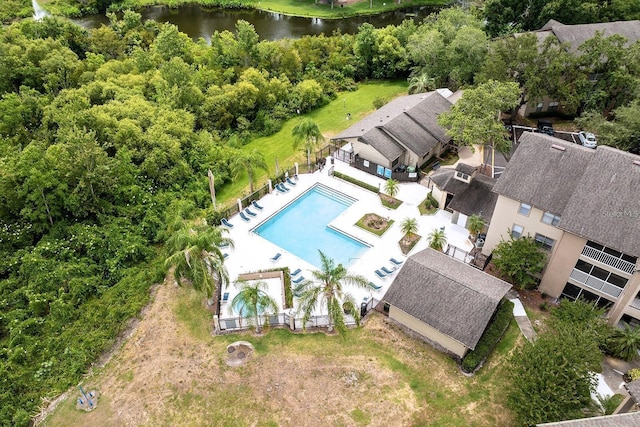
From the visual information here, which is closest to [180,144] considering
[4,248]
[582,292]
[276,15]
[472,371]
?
[4,248]

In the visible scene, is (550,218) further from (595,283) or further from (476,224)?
(476,224)

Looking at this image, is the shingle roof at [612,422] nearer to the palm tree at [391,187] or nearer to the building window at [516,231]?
the building window at [516,231]

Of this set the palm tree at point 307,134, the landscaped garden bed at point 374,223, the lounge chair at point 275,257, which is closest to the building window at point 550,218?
the landscaped garden bed at point 374,223

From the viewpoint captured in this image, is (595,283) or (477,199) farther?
(477,199)

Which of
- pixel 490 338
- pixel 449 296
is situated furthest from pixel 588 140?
pixel 449 296

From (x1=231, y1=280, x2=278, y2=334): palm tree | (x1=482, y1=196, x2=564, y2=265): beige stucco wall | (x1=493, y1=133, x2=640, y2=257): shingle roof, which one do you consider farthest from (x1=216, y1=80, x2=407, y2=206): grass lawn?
(x1=493, y1=133, x2=640, y2=257): shingle roof
